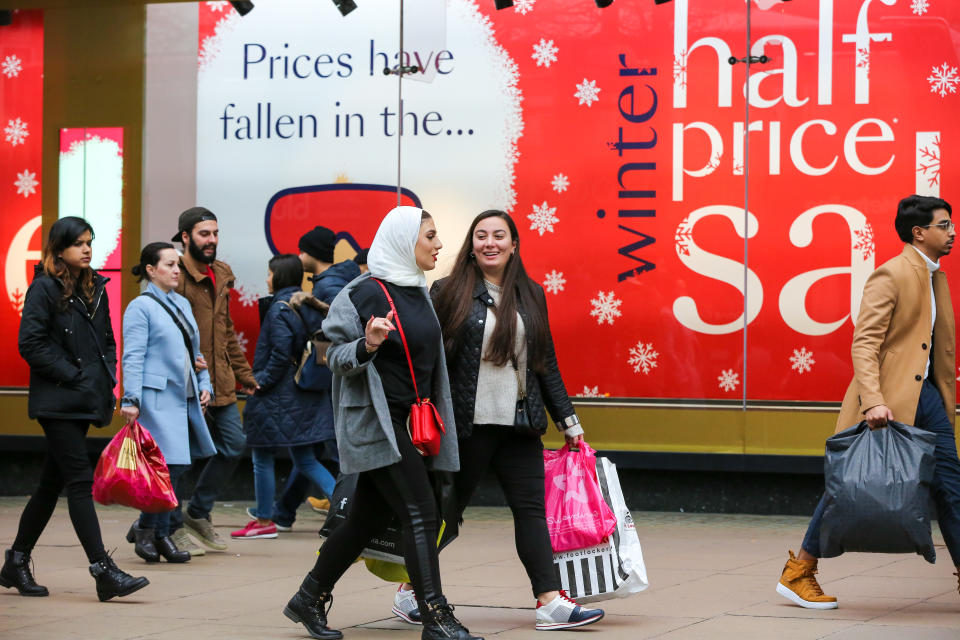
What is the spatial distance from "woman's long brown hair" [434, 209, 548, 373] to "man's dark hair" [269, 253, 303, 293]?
135 inches

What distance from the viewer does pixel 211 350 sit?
8828 mm

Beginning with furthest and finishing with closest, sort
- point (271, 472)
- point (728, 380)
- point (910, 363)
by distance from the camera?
point (728, 380)
point (271, 472)
point (910, 363)

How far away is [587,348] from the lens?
10.5 meters

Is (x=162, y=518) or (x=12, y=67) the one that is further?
(x=12, y=67)

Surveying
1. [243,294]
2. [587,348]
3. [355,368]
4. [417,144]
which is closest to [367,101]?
[417,144]

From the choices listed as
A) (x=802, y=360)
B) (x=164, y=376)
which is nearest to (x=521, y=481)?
(x=164, y=376)

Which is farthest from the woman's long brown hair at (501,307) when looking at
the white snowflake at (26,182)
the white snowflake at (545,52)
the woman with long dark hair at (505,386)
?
the white snowflake at (26,182)

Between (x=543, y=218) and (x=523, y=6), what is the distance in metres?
1.56

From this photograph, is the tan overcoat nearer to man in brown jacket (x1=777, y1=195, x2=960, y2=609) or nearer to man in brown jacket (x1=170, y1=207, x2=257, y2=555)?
man in brown jacket (x1=777, y1=195, x2=960, y2=609)

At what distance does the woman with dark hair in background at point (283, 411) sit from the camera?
30.5 ft

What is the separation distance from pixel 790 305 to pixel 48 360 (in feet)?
17.5

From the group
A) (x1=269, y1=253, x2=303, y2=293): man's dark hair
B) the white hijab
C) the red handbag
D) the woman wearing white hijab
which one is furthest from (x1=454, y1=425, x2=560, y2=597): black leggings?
(x1=269, y1=253, x2=303, y2=293): man's dark hair

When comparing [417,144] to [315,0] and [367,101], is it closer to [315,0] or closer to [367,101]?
[367,101]

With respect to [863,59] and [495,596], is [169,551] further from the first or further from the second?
[863,59]
